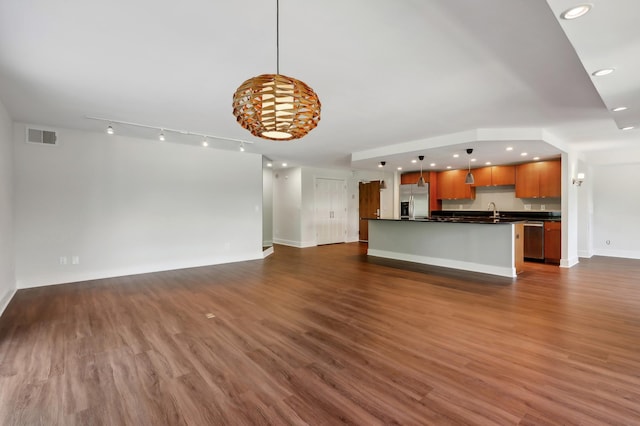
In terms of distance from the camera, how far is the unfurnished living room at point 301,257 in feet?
6.44

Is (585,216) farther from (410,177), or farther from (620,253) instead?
(410,177)

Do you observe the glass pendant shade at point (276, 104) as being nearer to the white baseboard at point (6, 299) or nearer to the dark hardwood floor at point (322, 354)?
the dark hardwood floor at point (322, 354)

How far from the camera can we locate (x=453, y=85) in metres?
3.18

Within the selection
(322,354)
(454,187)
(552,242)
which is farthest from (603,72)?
(454,187)

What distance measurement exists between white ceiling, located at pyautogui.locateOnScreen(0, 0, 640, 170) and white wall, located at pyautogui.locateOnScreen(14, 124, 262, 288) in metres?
0.77

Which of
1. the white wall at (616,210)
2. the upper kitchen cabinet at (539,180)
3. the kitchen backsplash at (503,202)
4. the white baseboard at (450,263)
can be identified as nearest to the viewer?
the white baseboard at (450,263)

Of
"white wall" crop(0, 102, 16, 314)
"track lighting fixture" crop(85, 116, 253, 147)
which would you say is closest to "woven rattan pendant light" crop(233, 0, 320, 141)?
"track lighting fixture" crop(85, 116, 253, 147)

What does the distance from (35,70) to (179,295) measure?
3.03 m

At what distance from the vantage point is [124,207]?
5.54 m

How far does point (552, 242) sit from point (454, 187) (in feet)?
9.32

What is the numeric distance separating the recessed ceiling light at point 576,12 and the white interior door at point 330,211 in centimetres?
810

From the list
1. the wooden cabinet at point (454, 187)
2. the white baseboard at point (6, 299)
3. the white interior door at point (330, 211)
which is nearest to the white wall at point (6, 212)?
the white baseboard at point (6, 299)

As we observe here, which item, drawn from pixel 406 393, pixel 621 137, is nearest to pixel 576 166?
pixel 621 137

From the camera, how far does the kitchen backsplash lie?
24.5ft
